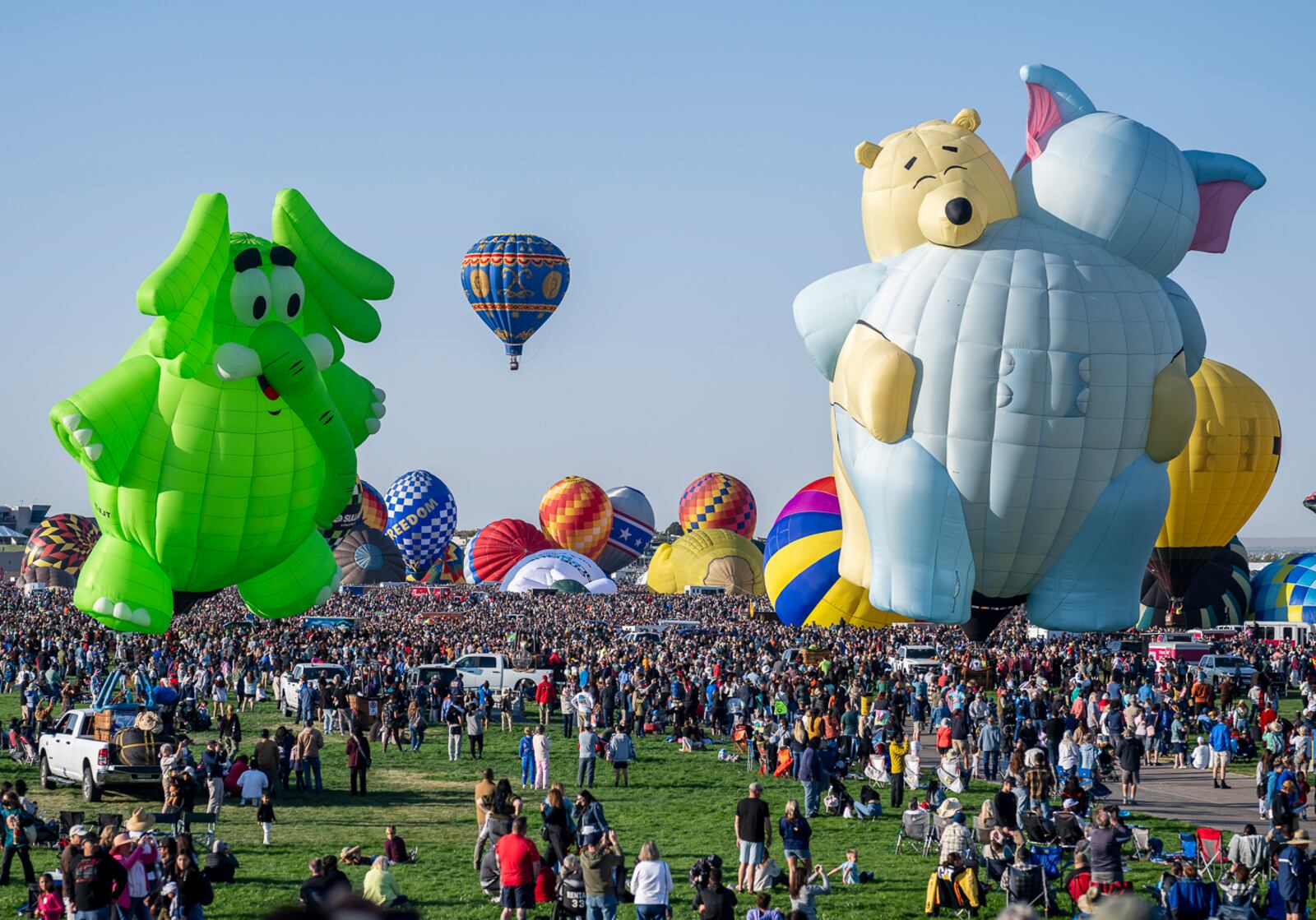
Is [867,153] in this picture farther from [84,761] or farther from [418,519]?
[418,519]

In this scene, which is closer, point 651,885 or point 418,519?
point 651,885

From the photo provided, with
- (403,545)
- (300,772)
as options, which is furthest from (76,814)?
(403,545)

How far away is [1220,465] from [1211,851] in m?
24.5

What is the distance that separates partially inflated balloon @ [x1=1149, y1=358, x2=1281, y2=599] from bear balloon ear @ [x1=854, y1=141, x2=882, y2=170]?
48.6 feet

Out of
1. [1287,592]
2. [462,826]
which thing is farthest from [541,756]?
[1287,592]

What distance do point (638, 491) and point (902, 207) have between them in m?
62.3

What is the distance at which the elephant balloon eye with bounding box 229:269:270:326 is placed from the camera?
67.3ft

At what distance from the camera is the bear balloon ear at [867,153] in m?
24.4

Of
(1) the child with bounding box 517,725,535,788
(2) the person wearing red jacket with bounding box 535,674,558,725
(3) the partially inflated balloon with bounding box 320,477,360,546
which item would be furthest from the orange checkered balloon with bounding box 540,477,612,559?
(1) the child with bounding box 517,725,535,788

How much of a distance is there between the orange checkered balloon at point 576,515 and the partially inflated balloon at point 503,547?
9.33 feet

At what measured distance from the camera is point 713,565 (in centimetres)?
6344

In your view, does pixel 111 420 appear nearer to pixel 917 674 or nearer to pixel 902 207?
pixel 902 207

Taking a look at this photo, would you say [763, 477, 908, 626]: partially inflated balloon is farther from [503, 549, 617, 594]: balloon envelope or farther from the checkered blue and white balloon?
the checkered blue and white balloon

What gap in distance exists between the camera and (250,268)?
20688mm
